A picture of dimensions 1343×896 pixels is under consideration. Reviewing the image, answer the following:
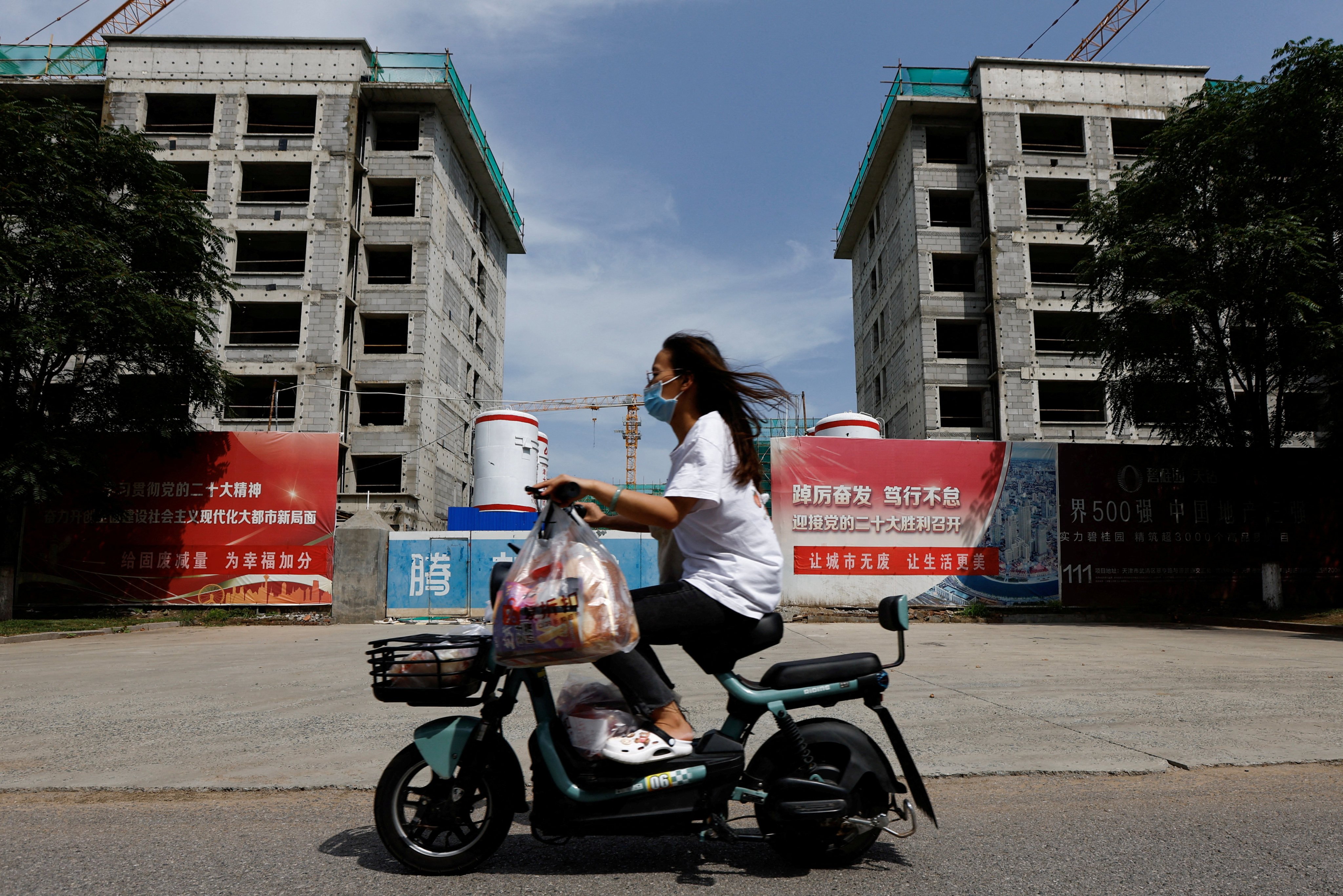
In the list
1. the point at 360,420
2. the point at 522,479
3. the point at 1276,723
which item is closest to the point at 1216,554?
the point at 1276,723

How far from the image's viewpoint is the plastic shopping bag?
104 inches

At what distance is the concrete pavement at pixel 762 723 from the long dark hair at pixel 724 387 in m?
1.00

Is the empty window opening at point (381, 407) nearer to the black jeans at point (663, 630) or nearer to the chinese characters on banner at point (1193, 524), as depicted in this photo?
the chinese characters on banner at point (1193, 524)

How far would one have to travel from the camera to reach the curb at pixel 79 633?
501 inches

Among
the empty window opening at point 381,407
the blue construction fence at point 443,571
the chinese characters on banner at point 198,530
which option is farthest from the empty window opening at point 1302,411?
the empty window opening at point 381,407

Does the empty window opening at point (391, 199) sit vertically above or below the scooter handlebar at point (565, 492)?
above

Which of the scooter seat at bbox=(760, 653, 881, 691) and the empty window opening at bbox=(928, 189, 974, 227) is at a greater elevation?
the empty window opening at bbox=(928, 189, 974, 227)

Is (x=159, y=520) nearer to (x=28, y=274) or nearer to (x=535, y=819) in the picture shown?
(x=28, y=274)

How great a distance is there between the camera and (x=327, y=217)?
31719 mm

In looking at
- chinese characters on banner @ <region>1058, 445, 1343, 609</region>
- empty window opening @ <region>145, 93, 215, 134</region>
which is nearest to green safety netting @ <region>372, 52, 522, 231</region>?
empty window opening @ <region>145, 93, 215, 134</region>

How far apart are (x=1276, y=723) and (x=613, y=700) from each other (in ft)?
15.3

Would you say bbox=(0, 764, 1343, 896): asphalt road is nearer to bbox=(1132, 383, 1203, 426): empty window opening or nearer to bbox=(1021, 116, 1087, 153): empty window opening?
bbox=(1132, 383, 1203, 426): empty window opening

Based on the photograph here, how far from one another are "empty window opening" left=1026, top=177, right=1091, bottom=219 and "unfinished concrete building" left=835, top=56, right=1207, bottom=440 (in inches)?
2.5

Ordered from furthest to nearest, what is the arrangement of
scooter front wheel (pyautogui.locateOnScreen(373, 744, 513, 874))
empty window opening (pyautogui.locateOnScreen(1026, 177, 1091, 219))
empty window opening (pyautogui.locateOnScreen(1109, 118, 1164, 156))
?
empty window opening (pyautogui.locateOnScreen(1109, 118, 1164, 156)) < empty window opening (pyautogui.locateOnScreen(1026, 177, 1091, 219)) < scooter front wheel (pyautogui.locateOnScreen(373, 744, 513, 874))
